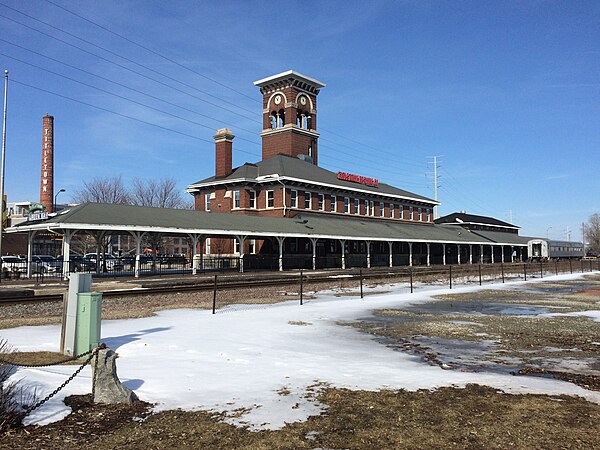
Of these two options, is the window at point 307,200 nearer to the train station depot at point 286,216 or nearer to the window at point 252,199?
the train station depot at point 286,216

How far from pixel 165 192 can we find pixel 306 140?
3320cm

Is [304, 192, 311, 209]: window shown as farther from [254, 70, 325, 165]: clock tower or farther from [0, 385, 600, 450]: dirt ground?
[0, 385, 600, 450]: dirt ground

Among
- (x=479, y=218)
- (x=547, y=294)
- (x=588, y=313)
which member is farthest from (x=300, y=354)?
(x=479, y=218)

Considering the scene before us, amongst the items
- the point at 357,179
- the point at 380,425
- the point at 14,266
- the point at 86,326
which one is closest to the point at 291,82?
the point at 357,179

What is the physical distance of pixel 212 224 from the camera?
36531 millimetres

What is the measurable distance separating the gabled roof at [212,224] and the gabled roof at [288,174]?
12.4ft

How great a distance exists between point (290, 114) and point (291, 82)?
14.1ft

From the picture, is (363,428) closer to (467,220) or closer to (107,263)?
(107,263)

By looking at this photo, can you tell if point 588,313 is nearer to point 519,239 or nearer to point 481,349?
point 481,349

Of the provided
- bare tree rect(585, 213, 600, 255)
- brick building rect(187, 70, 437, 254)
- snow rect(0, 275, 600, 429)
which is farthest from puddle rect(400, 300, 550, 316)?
bare tree rect(585, 213, 600, 255)

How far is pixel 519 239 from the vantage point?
79125 millimetres

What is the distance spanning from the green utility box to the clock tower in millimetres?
53322

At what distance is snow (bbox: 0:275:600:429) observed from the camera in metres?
6.28

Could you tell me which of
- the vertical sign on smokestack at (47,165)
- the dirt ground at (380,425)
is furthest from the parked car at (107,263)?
the dirt ground at (380,425)
